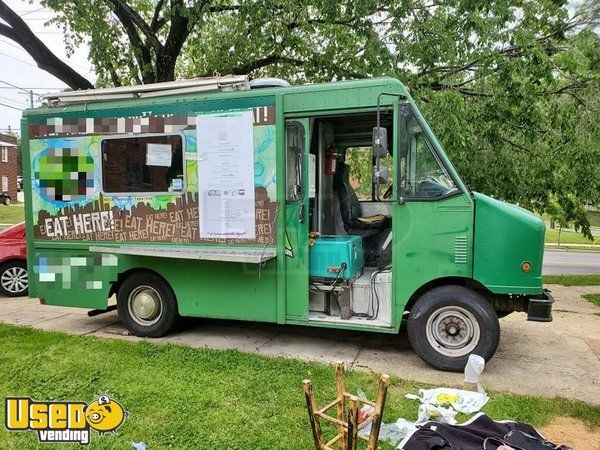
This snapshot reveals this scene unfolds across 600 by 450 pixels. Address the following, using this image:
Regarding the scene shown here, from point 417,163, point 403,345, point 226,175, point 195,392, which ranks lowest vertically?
point 403,345

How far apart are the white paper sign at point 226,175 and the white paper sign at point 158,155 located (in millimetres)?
433

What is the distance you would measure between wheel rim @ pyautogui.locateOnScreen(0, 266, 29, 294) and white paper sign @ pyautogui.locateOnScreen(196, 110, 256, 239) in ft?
17.5

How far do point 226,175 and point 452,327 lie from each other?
301 cm

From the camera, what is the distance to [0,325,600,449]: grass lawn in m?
3.45

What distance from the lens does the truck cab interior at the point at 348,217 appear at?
527cm

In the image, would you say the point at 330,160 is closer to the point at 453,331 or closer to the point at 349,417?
the point at 453,331

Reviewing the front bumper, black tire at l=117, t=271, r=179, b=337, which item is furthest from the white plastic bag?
black tire at l=117, t=271, r=179, b=337

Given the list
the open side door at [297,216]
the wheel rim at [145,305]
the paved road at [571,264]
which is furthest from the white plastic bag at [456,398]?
the paved road at [571,264]

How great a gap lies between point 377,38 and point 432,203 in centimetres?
380

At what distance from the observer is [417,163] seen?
192 inches

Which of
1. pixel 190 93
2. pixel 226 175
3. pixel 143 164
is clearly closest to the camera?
pixel 226 175

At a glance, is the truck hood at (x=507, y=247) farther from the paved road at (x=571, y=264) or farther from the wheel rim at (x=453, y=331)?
the paved road at (x=571, y=264)

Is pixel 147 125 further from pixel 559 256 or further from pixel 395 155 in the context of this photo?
pixel 559 256

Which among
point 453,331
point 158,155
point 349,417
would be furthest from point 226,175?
point 349,417
